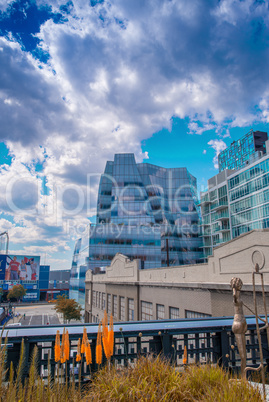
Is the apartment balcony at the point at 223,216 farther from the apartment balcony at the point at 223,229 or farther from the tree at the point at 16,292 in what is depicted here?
A: the tree at the point at 16,292

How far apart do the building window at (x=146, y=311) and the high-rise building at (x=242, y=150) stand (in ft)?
163

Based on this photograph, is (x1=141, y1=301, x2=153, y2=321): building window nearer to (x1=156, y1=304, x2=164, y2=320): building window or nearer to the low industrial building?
the low industrial building

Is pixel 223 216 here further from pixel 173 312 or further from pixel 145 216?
pixel 173 312

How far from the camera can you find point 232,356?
6.33 metres

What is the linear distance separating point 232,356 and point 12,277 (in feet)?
364

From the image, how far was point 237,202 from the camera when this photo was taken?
58.7m

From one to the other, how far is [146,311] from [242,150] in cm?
5825

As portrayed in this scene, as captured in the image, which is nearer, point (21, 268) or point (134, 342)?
point (134, 342)

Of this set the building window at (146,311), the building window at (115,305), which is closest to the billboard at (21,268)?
the building window at (115,305)

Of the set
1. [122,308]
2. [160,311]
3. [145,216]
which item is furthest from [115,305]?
[145,216]

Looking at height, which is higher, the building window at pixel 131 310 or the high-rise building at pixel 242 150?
the high-rise building at pixel 242 150

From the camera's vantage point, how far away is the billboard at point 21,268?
103750 mm

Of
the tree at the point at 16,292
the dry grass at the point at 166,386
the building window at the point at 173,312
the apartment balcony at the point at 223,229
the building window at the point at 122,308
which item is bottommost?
the tree at the point at 16,292

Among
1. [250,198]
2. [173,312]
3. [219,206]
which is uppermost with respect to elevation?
[219,206]
